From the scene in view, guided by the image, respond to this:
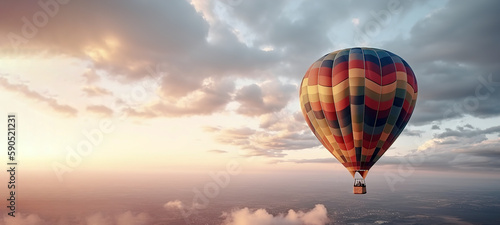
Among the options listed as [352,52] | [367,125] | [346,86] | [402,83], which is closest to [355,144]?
[367,125]

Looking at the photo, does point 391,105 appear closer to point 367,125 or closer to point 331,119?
point 367,125

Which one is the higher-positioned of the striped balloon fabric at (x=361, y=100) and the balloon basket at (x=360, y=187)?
the striped balloon fabric at (x=361, y=100)

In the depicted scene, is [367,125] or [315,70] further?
[315,70]

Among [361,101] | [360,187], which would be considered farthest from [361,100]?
[360,187]

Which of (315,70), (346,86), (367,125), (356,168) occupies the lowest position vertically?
(356,168)

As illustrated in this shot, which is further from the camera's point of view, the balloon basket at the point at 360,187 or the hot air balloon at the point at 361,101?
the hot air balloon at the point at 361,101

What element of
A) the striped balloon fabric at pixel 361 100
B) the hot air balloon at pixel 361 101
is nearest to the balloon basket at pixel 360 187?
the hot air balloon at pixel 361 101

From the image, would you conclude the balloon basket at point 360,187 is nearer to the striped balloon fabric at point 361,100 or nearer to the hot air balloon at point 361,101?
the hot air balloon at point 361,101

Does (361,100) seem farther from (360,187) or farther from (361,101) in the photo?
(360,187)
